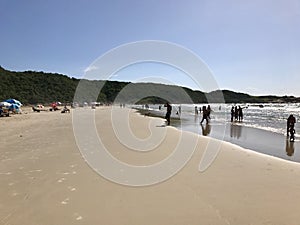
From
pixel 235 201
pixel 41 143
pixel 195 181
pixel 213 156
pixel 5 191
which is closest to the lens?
pixel 235 201

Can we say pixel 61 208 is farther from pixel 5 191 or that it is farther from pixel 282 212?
pixel 282 212

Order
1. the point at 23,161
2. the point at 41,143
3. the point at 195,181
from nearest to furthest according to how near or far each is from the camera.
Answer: the point at 195,181
the point at 23,161
the point at 41,143

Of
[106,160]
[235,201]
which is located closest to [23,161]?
[106,160]

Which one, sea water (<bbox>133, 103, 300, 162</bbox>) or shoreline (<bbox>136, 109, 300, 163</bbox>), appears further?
sea water (<bbox>133, 103, 300, 162</bbox>)

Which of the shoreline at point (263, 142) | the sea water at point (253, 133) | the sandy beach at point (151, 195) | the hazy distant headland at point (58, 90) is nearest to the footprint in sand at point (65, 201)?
the sandy beach at point (151, 195)

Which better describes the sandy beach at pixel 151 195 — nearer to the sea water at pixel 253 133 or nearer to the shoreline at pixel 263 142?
the shoreline at pixel 263 142

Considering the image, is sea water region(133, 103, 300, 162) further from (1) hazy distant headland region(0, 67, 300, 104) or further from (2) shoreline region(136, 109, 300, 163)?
(1) hazy distant headland region(0, 67, 300, 104)

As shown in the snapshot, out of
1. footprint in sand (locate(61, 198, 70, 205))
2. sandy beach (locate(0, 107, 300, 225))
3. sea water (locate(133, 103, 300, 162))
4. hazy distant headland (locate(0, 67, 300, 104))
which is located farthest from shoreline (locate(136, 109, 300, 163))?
hazy distant headland (locate(0, 67, 300, 104))

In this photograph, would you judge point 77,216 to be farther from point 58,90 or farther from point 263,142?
point 58,90

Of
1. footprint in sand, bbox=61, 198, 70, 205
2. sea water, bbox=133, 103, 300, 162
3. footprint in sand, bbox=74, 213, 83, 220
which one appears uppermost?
footprint in sand, bbox=61, 198, 70, 205

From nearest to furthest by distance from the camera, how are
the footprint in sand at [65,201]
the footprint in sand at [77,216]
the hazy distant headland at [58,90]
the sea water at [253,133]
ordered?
the footprint in sand at [77,216], the footprint in sand at [65,201], the sea water at [253,133], the hazy distant headland at [58,90]

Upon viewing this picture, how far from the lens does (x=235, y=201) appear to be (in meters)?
5.21

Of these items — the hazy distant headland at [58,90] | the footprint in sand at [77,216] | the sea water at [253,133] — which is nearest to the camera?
the footprint in sand at [77,216]

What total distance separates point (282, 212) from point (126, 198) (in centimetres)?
284
